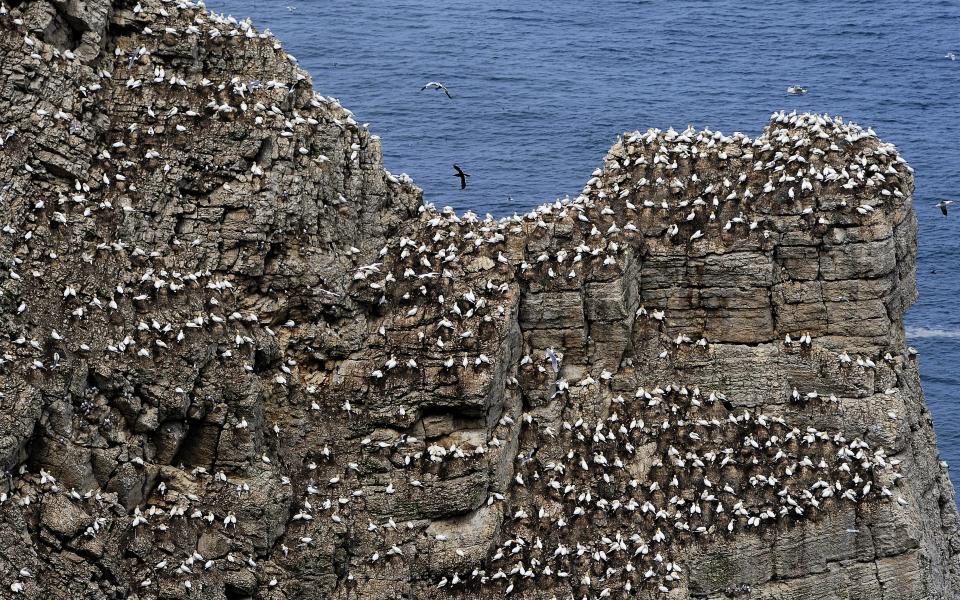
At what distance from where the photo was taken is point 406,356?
198 feet

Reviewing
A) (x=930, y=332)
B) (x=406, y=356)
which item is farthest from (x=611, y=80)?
(x=406, y=356)

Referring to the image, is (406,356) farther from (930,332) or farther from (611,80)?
(611,80)

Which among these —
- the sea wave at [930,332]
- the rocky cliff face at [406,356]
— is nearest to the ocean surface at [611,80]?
the sea wave at [930,332]

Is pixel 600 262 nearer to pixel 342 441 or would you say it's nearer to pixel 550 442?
pixel 550 442

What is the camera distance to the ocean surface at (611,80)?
110m

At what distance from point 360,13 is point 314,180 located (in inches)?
3163

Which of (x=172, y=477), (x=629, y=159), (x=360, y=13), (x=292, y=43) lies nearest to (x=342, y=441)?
(x=172, y=477)

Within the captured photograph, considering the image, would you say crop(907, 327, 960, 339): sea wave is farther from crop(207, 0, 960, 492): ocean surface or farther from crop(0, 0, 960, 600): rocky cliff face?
crop(0, 0, 960, 600): rocky cliff face

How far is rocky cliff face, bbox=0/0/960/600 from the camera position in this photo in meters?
54.5

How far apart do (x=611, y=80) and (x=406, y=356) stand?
233 ft

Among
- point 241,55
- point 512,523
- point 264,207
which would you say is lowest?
point 512,523

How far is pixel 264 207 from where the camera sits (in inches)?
2334

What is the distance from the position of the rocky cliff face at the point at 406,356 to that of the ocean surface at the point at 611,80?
34190mm

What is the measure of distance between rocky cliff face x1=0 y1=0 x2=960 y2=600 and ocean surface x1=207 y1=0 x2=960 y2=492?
34190mm
